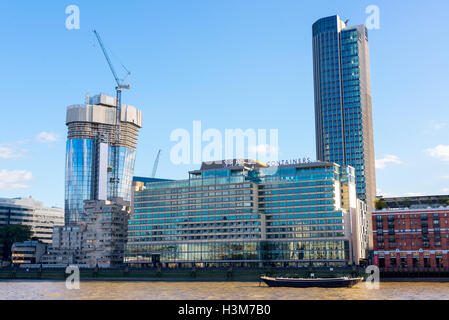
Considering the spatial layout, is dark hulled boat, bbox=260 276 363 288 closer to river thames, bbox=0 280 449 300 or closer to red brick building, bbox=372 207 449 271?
river thames, bbox=0 280 449 300

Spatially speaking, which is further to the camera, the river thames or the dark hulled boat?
the dark hulled boat

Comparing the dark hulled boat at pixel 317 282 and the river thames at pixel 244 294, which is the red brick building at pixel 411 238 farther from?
the dark hulled boat at pixel 317 282

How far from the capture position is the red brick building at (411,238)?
181 m

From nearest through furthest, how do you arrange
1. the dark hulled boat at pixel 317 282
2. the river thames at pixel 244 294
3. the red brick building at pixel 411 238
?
the river thames at pixel 244 294
the dark hulled boat at pixel 317 282
the red brick building at pixel 411 238

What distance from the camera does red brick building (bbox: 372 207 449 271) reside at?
181 m

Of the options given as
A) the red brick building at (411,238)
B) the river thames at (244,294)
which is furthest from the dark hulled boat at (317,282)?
the red brick building at (411,238)

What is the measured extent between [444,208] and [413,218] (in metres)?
11.2

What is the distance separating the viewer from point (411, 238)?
185m

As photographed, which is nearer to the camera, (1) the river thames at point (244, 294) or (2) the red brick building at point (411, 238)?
(1) the river thames at point (244, 294)

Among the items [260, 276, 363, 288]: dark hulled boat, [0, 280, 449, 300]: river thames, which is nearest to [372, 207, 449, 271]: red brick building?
[0, 280, 449, 300]: river thames

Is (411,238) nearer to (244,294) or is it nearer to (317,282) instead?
(317,282)
